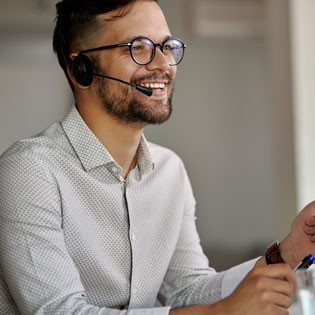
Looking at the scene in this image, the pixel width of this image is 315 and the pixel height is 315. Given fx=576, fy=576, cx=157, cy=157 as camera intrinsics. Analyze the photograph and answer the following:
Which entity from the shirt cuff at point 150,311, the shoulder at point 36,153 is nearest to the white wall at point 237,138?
the shoulder at point 36,153

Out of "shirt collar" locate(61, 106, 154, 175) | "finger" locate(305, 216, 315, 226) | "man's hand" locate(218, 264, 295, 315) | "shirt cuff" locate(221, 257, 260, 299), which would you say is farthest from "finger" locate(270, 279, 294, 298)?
"shirt collar" locate(61, 106, 154, 175)

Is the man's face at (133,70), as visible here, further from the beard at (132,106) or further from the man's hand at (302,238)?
the man's hand at (302,238)

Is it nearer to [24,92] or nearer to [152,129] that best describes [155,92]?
[24,92]

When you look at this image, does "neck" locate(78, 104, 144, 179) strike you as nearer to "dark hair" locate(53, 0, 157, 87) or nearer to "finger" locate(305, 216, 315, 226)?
"dark hair" locate(53, 0, 157, 87)

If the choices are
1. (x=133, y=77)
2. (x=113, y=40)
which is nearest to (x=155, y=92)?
(x=133, y=77)

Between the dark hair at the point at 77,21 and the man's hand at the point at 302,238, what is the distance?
2.30 ft

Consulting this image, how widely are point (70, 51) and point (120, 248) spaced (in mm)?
576

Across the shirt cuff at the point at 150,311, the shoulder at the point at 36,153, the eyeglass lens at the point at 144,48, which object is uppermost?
the eyeglass lens at the point at 144,48

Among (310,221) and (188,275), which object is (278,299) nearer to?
(310,221)

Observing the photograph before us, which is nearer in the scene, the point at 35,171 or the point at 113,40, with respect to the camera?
the point at 35,171

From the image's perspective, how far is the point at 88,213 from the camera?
1.42m

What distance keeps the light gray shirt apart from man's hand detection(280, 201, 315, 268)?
190 millimetres

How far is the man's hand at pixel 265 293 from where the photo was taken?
1.01 m

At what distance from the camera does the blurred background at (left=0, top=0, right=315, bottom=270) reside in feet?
10.4
